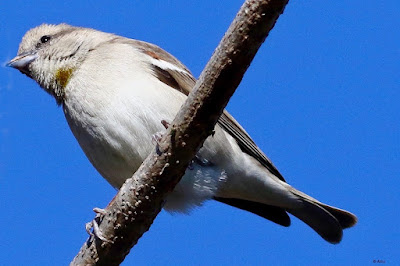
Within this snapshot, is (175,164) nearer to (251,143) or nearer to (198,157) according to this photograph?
(198,157)

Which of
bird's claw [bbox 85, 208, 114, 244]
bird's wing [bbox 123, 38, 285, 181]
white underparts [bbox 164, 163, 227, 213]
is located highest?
bird's wing [bbox 123, 38, 285, 181]

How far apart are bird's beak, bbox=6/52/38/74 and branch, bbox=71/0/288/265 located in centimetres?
234

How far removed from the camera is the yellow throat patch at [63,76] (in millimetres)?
5785

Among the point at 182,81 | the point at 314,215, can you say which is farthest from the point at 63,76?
the point at 314,215

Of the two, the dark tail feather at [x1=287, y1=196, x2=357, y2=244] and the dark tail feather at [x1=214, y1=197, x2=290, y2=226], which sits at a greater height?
the dark tail feather at [x1=287, y1=196, x2=357, y2=244]

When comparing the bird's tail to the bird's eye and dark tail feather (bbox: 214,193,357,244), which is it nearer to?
dark tail feather (bbox: 214,193,357,244)

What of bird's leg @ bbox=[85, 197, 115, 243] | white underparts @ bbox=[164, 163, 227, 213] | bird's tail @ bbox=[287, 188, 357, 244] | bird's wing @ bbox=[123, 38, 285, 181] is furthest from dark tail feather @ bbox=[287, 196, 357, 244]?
bird's leg @ bbox=[85, 197, 115, 243]

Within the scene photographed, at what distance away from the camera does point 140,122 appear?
5.21 meters

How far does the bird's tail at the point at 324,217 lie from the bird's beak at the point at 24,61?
2727 millimetres

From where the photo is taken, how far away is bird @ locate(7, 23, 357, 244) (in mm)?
5273

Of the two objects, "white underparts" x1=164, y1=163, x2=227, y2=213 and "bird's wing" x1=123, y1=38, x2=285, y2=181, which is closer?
"white underparts" x1=164, y1=163, x2=227, y2=213

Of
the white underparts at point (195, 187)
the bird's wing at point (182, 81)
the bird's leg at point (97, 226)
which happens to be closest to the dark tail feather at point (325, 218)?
the bird's wing at point (182, 81)

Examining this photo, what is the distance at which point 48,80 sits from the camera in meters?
5.95

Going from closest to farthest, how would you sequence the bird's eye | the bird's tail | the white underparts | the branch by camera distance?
the branch
the white underparts
the bird's tail
the bird's eye
